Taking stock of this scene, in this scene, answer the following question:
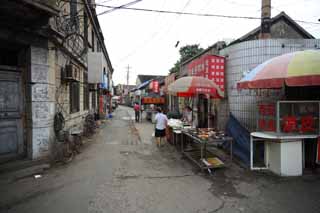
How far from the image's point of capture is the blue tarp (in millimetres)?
5758

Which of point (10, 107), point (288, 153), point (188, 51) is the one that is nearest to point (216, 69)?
point (288, 153)

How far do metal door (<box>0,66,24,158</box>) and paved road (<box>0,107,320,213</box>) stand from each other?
122 cm

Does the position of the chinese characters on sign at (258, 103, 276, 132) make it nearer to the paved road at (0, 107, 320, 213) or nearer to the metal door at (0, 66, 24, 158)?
the paved road at (0, 107, 320, 213)

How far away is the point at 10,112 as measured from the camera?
210 inches

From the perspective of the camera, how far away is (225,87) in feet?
24.7

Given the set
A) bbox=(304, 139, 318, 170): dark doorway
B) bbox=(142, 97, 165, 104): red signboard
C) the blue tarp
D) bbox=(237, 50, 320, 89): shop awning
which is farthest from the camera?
bbox=(142, 97, 165, 104): red signboard

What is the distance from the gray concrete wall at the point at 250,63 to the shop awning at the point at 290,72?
139cm

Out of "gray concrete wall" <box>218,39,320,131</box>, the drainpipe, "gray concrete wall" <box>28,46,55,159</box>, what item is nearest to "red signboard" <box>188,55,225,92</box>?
"gray concrete wall" <box>218,39,320,131</box>

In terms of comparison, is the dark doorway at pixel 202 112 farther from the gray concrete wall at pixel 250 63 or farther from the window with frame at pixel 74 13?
the window with frame at pixel 74 13

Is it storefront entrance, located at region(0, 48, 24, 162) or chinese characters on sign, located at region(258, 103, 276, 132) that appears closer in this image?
storefront entrance, located at region(0, 48, 24, 162)

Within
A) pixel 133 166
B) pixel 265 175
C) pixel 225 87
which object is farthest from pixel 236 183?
pixel 225 87

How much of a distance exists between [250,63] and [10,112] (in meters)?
7.19

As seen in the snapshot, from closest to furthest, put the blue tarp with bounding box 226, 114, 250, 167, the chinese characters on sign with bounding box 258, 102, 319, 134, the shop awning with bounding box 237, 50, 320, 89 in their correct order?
the shop awning with bounding box 237, 50, 320, 89
the chinese characters on sign with bounding box 258, 102, 319, 134
the blue tarp with bounding box 226, 114, 250, 167

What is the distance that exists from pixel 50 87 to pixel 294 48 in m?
7.63
